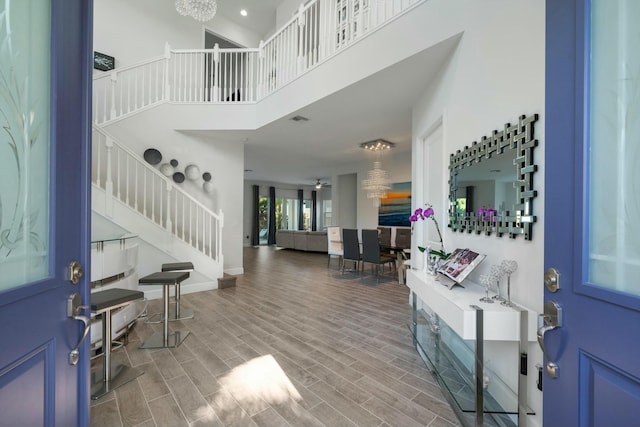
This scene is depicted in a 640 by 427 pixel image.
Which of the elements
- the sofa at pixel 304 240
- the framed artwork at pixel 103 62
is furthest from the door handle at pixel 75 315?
the sofa at pixel 304 240

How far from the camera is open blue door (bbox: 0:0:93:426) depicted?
725 mm

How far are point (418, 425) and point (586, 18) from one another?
1.99 meters

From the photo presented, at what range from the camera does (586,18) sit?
2.61 feet

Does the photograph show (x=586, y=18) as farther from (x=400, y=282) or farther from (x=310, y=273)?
(x=310, y=273)

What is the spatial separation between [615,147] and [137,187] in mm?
5452

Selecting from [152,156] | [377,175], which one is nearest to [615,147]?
[152,156]

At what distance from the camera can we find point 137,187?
179 inches

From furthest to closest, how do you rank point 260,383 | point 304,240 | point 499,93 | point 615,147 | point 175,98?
point 304,240, point 175,98, point 260,383, point 499,93, point 615,147

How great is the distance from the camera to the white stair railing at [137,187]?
13.0 ft

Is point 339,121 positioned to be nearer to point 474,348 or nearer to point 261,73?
point 261,73

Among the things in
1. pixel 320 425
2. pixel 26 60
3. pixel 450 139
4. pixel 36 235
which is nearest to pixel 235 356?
pixel 320 425

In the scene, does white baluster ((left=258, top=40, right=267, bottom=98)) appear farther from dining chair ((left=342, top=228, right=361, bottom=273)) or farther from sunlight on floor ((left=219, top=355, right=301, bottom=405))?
sunlight on floor ((left=219, top=355, right=301, bottom=405))

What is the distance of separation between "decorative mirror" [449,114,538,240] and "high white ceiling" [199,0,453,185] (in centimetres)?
123

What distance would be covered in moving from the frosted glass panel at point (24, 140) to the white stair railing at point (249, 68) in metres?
3.20
